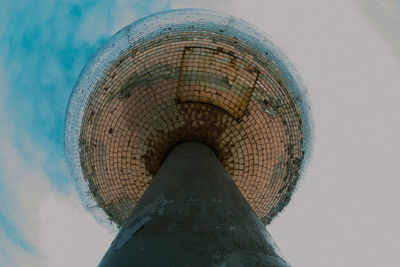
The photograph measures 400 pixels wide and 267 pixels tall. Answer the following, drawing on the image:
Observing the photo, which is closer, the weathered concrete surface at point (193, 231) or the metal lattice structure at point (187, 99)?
the weathered concrete surface at point (193, 231)

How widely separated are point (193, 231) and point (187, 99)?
5339 mm

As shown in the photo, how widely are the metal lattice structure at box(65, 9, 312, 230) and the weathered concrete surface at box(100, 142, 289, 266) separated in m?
3.80

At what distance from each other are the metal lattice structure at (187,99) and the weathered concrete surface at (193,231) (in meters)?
3.80

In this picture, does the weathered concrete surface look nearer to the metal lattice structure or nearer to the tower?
the tower

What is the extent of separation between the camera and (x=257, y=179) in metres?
8.38

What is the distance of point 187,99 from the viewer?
779 cm

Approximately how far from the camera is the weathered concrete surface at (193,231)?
7.95 feet

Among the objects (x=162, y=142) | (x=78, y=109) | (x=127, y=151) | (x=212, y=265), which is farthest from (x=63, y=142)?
(x=212, y=265)

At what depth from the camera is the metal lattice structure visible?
306 inches

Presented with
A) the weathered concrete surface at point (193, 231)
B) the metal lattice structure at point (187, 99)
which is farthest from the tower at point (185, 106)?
the weathered concrete surface at point (193, 231)

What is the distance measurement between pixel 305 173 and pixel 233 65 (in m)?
3.65

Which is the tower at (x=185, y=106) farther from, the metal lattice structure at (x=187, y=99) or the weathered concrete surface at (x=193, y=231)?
the weathered concrete surface at (x=193, y=231)

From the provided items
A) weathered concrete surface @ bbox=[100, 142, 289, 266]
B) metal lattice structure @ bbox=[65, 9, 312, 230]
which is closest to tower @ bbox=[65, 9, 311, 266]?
metal lattice structure @ bbox=[65, 9, 312, 230]

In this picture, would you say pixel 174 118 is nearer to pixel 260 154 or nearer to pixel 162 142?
pixel 162 142
